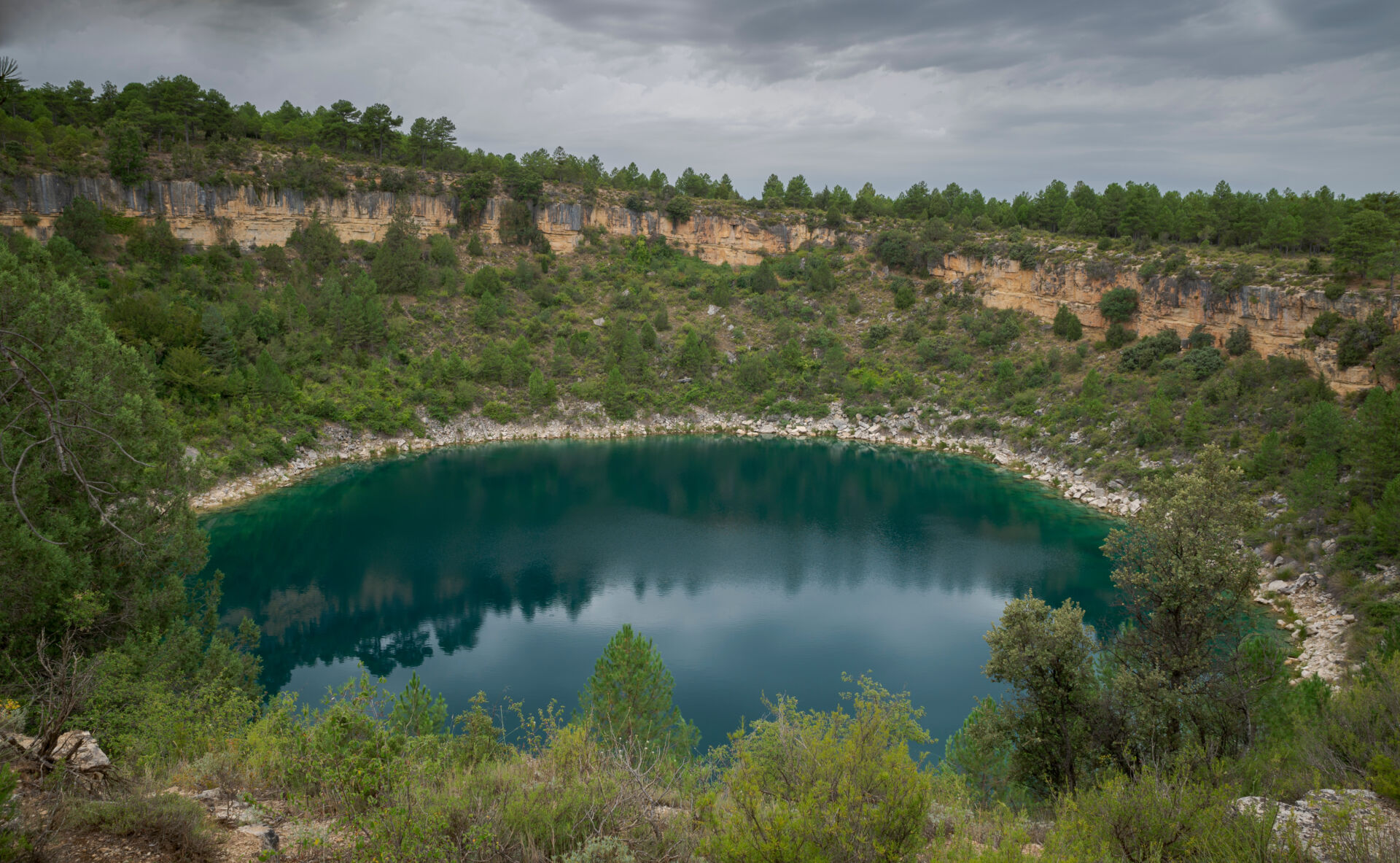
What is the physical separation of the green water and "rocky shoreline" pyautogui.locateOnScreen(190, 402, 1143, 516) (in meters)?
1.52

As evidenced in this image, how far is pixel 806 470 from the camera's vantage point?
45.8 meters

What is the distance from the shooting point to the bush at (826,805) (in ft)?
20.5

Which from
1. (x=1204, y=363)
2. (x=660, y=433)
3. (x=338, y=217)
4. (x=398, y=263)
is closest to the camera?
(x=1204, y=363)

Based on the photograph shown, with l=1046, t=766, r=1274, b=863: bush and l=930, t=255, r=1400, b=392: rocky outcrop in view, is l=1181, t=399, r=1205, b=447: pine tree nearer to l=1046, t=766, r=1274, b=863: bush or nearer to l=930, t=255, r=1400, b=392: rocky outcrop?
l=930, t=255, r=1400, b=392: rocky outcrop

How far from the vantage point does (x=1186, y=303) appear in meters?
44.8

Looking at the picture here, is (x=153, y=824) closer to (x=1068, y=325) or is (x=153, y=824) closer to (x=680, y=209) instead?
(x=1068, y=325)

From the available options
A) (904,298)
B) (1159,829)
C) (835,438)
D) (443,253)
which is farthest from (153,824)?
(904,298)

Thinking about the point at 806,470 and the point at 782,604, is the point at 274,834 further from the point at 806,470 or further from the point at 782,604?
the point at 806,470

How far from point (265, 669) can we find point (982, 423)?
43.2 m

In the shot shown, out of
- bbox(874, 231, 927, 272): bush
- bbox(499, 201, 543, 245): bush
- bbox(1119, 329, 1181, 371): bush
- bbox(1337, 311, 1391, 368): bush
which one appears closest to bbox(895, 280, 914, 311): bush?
bbox(874, 231, 927, 272): bush

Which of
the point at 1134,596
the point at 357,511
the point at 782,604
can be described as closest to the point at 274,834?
the point at 1134,596

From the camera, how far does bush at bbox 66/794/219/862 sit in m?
6.09

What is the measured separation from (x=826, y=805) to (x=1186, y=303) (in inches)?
1934

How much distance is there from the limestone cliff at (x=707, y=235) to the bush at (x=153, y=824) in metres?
44.5
